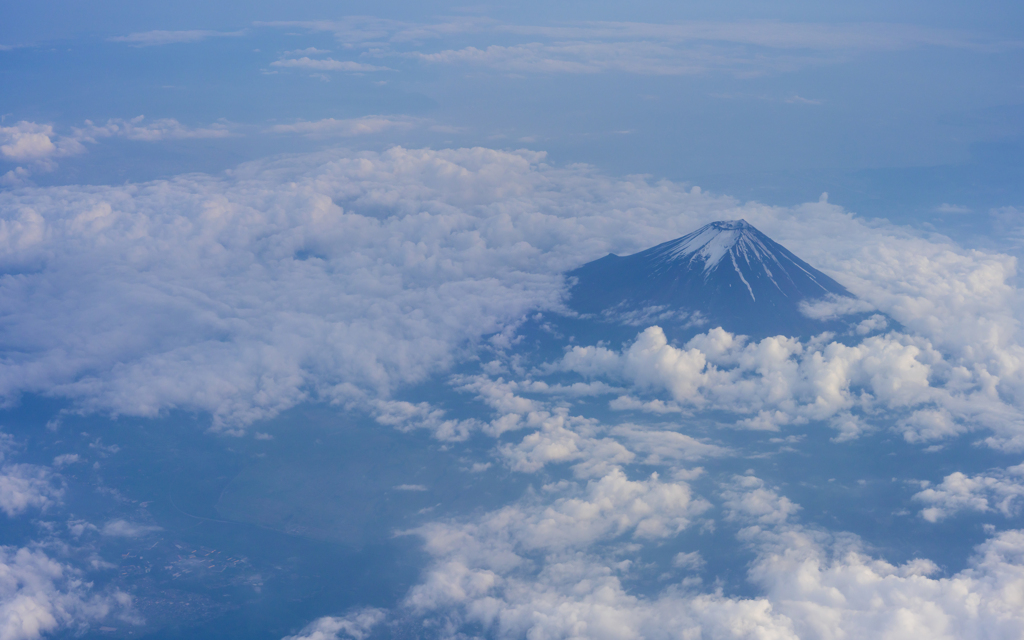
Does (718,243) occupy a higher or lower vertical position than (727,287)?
higher

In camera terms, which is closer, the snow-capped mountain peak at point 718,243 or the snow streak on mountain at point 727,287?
the snow streak on mountain at point 727,287

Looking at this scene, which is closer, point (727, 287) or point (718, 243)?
point (727, 287)

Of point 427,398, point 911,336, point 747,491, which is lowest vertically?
point 747,491

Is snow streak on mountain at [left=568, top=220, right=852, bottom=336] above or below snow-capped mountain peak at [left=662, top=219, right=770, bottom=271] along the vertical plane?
below

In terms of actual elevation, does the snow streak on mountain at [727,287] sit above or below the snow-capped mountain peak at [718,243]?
below

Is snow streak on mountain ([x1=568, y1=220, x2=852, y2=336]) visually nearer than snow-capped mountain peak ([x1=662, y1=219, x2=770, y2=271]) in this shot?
Yes

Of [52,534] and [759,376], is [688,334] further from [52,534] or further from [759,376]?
[52,534]

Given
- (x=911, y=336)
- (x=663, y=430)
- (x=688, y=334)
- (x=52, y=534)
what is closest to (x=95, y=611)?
(x=52, y=534)

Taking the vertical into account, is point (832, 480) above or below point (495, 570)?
above
